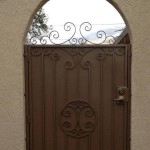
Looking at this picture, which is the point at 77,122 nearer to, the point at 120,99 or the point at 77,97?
the point at 77,97

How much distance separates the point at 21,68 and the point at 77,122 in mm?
1065

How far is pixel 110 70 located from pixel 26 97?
3.95ft

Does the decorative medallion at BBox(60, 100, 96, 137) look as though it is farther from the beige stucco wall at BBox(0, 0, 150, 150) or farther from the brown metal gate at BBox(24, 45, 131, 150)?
the beige stucco wall at BBox(0, 0, 150, 150)

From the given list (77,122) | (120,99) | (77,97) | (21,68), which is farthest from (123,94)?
(21,68)

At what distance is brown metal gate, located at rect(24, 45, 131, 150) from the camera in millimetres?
4102

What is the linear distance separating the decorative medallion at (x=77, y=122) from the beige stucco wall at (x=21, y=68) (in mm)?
555

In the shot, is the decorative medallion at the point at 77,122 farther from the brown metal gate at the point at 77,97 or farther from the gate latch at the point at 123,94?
the gate latch at the point at 123,94

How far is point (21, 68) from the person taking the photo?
4.05 metres

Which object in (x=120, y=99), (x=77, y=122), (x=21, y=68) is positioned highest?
(x=21, y=68)

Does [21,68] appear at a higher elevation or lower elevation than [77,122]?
higher

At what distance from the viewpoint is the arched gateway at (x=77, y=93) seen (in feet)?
13.5

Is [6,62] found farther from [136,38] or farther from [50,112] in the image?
[136,38]

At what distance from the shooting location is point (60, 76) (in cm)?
414

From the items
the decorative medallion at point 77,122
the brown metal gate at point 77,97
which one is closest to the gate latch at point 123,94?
the brown metal gate at point 77,97
